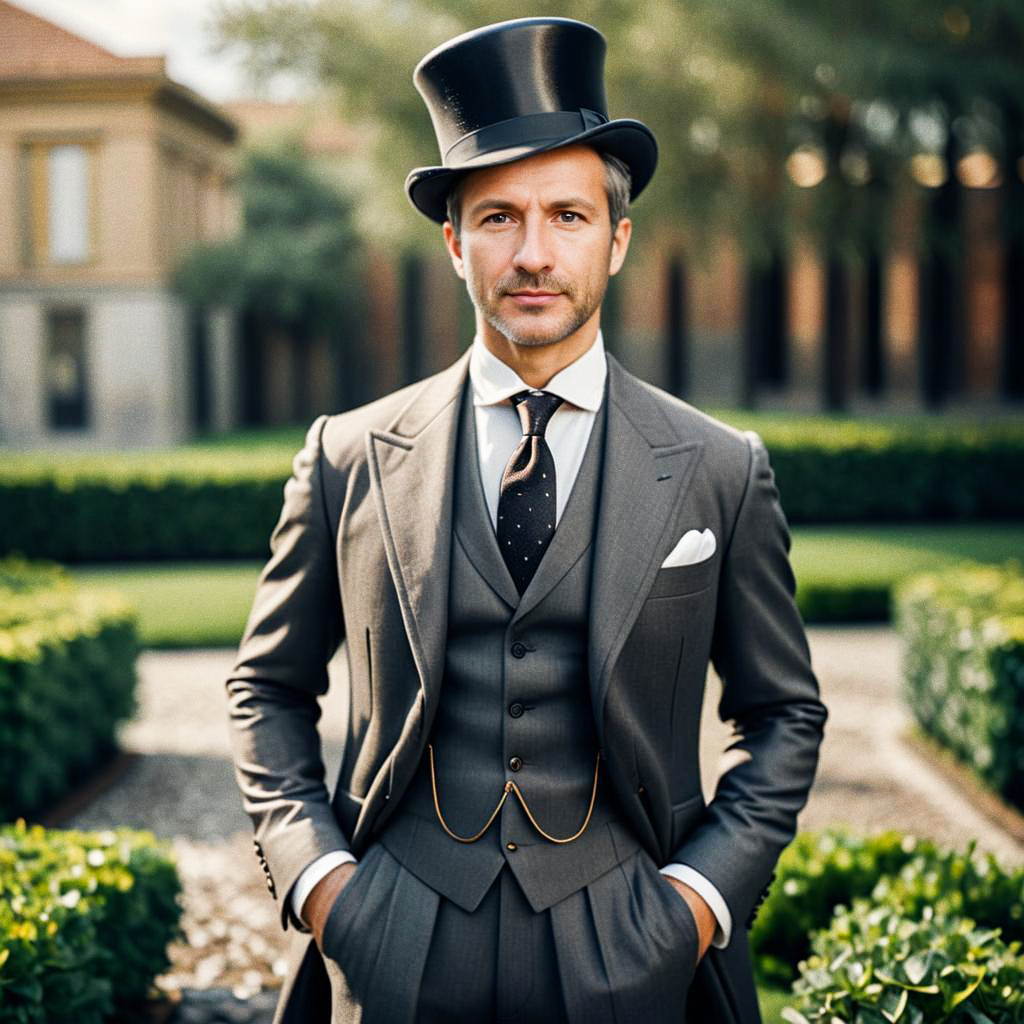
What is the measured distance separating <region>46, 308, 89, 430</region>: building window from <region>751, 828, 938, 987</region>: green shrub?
22984mm

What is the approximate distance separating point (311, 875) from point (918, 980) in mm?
1347

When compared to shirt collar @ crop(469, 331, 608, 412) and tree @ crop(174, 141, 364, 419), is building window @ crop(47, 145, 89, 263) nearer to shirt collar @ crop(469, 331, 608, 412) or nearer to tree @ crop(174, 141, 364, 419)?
tree @ crop(174, 141, 364, 419)

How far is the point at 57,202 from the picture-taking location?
23781 millimetres

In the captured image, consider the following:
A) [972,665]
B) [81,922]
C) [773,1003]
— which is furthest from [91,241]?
[773,1003]

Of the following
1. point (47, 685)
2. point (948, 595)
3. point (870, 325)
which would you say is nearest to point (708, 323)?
point (870, 325)

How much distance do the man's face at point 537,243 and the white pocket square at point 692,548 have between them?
39 centimetres

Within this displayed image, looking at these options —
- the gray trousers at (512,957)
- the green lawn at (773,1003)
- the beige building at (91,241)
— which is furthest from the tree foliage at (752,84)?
the gray trousers at (512,957)

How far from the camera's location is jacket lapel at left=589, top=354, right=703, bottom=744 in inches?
78.8

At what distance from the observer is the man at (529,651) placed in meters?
1.99

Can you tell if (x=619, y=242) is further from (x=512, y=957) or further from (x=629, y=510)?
(x=512, y=957)

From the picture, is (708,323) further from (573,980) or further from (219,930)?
(573,980)

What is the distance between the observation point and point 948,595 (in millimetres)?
6719

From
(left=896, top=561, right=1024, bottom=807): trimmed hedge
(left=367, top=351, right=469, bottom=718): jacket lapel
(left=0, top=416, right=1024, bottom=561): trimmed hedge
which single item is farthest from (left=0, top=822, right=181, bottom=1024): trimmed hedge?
(left=0, top=416, right=1024, bottom=561): trimmed hedge

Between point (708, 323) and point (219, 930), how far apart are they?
83.9 ft
